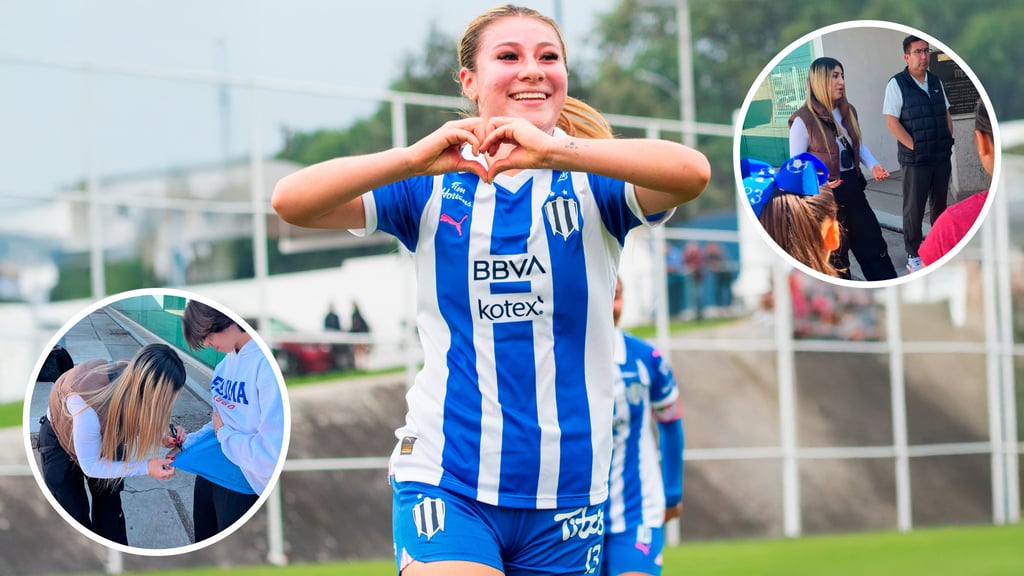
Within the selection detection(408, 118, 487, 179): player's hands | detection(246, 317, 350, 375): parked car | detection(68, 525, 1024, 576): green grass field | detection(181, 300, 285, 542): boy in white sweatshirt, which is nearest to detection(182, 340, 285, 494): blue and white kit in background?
detection(181, 300, 285, 542): boy in white sweatshirt

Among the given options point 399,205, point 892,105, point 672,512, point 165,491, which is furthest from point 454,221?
point 672,512

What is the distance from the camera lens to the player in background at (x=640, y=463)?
17.7ft

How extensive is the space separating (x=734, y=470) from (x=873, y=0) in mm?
17492

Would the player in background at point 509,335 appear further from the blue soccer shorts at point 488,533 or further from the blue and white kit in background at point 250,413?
the blue and white kit in background at point 250,413

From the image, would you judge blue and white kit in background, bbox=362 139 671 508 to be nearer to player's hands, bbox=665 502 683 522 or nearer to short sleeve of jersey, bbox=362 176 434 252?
short sleeve of jersey, bbox=362 176 434 252

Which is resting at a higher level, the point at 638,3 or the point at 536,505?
the point at 638,3

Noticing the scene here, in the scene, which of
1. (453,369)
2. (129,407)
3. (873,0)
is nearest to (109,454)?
(129,407)

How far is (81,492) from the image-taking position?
3.49 m

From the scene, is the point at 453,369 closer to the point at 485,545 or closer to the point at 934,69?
the point at 485,545

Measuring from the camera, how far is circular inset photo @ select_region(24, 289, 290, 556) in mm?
3486

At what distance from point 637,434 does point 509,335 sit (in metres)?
2.74

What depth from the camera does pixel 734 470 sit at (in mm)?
21000

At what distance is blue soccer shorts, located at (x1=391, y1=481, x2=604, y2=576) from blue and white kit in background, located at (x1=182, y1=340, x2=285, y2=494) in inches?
21.0

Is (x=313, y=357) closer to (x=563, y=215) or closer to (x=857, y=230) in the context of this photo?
(x=857, y=230)
